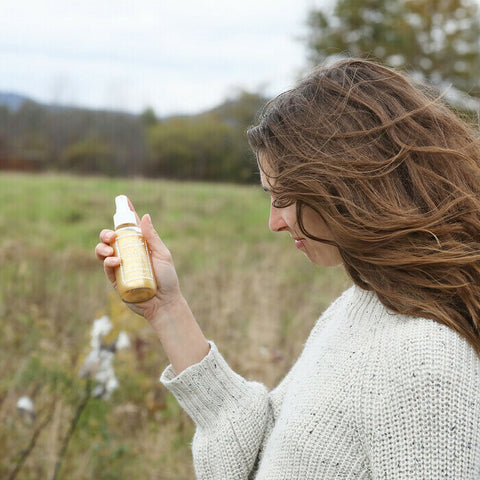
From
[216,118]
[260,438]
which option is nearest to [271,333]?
[260,438]

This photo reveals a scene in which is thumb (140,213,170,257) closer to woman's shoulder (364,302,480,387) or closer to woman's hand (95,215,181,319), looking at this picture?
woman's hand (95,215,181,319)

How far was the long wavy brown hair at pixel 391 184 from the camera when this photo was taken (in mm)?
1087

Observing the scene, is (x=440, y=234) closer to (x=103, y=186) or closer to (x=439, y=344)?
(x=439, y=344)

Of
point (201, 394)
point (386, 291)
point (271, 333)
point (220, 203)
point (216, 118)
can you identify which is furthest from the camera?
point (216, 118)

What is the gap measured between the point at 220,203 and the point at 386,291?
303 inches

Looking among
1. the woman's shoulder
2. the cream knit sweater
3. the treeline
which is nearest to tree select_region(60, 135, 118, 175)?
the treeline

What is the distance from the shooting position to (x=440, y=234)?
110 centimetres

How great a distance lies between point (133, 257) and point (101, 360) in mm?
873

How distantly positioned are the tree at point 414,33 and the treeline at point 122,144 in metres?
2.40

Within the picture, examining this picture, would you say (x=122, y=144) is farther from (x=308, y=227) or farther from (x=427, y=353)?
(x=427, y=353)

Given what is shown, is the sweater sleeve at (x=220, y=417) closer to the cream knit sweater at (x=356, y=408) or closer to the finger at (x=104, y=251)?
the cream knit sweater at (x=356, y=408)

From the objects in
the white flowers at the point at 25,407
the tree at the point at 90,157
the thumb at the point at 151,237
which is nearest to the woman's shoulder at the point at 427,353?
the thumb at the point at 151,237

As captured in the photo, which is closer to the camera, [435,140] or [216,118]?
[435,140]

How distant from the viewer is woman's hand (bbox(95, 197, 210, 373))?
1414 millimetres
